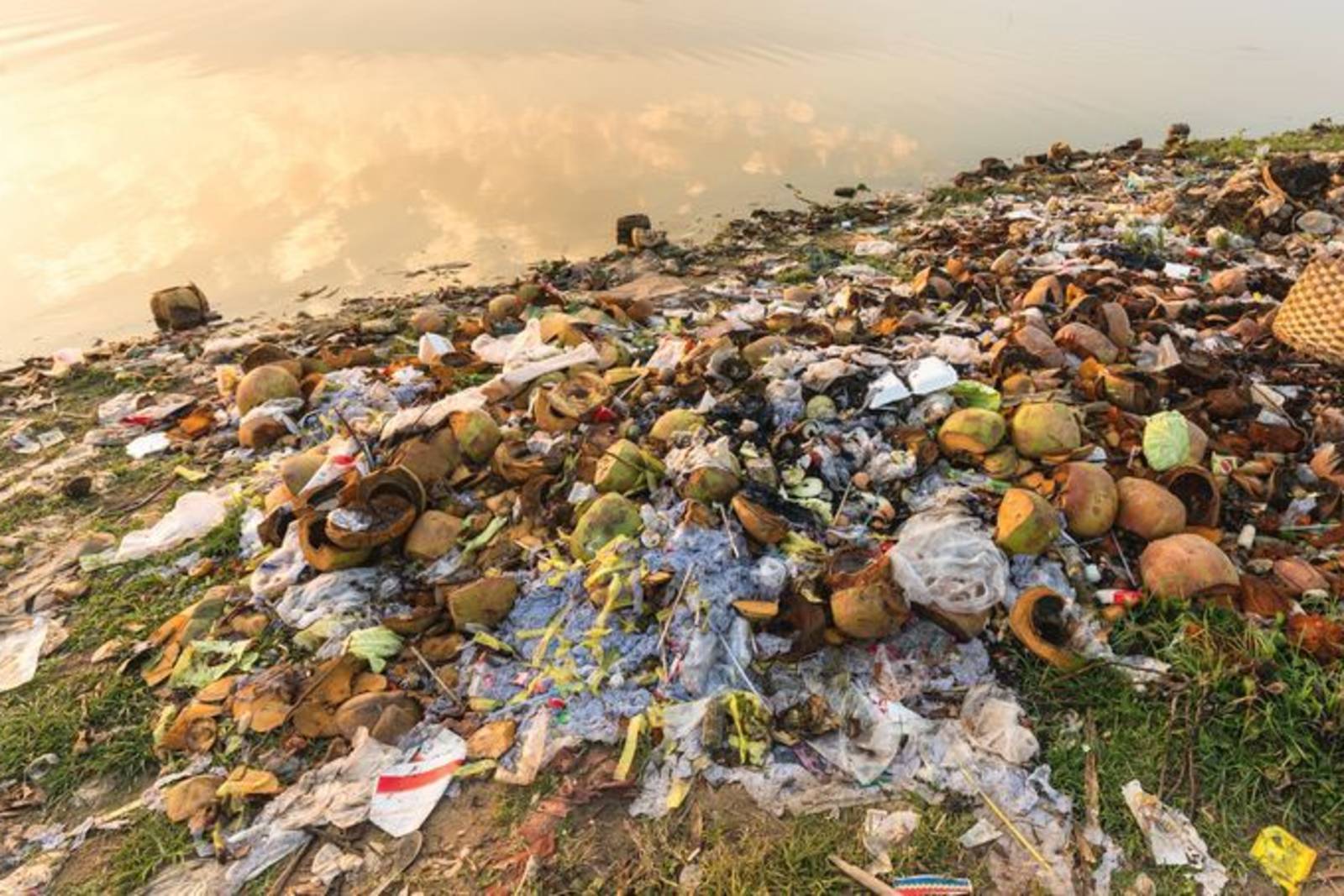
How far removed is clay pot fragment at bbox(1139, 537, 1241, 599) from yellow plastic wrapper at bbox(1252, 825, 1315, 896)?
2.76 feet

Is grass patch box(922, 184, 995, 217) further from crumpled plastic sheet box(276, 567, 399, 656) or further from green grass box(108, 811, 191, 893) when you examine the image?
green grass box(108, 811, 191, 893)

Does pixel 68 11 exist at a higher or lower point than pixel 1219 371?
higher

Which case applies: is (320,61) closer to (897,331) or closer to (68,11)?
(68,11)

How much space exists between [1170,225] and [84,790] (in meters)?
8.76

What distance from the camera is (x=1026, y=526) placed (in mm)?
3057

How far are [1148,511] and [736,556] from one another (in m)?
1.72

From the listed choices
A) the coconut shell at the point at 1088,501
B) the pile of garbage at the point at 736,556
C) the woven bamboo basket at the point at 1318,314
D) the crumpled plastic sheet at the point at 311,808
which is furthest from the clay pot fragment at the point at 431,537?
the woven bamboo basket at the point at 1318,314

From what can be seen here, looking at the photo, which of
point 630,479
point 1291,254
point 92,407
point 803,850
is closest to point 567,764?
point 803,850

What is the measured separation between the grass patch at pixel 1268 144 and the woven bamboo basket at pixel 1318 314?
7250 mm

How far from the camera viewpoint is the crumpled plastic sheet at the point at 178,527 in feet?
13.2

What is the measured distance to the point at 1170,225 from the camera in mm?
7148

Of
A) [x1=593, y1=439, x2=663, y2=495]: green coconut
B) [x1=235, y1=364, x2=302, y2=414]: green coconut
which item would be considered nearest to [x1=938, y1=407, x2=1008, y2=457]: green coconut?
[x1=593, y1=439, x2=663, y2=495]: green coconut

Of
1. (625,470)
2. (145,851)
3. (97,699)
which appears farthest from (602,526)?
(97,699)

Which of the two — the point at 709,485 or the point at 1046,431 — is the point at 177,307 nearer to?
the point at 709,485
